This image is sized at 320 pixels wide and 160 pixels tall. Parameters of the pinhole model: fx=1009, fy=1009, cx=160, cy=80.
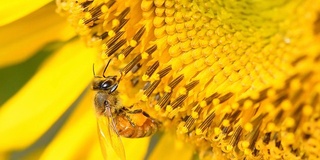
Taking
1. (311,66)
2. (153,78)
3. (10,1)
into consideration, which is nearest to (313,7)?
(311,66)

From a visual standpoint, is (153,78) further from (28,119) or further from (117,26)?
(28,119)

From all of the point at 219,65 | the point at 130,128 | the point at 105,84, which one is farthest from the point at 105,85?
the point at 219,65

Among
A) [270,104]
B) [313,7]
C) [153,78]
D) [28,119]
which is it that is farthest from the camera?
[28,119]

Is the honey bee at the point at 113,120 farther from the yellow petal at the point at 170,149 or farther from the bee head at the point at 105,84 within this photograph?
the yellow petal at the point at 170,149

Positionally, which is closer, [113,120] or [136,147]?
[113,120]

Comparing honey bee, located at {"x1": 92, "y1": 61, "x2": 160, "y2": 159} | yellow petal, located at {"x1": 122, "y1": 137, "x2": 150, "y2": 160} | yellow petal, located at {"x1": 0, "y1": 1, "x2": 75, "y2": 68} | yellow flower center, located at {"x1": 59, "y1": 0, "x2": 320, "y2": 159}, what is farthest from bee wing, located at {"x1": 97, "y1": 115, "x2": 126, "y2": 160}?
yellow petal, located at {"x1": 0, "y1": 1, "x2": 75, "y2": 68}

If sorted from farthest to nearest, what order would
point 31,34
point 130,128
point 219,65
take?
point 31,34, point 130,128, point 219,65

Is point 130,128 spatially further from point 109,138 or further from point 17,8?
Answer: point 17,8
